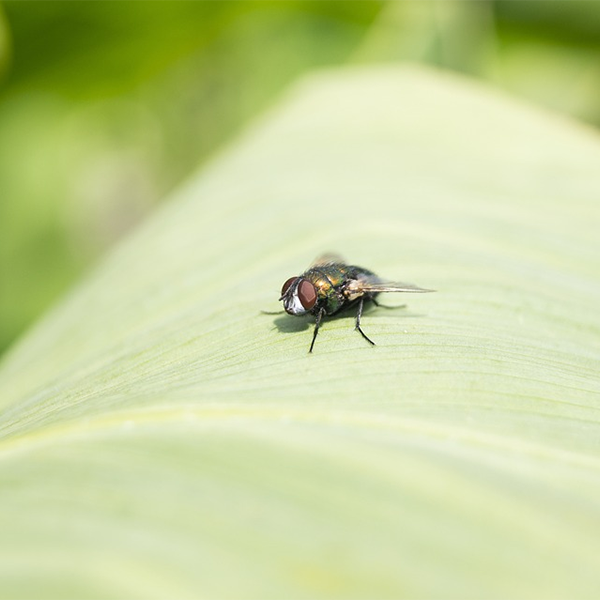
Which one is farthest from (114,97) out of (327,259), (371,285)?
(371,285)

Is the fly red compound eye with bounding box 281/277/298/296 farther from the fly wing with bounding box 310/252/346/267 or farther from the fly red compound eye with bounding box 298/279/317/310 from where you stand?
the fly wing with bounding box 310/252/346/267

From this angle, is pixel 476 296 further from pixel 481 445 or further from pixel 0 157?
pixel 0 157

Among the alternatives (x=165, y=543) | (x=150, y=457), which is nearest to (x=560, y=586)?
(x=165, y=543)

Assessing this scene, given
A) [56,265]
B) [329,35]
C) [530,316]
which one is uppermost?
[329,35]

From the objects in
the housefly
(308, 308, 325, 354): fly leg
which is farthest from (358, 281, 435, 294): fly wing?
(308, 308, 325, 354): fly leg

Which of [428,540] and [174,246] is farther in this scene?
[174,246]

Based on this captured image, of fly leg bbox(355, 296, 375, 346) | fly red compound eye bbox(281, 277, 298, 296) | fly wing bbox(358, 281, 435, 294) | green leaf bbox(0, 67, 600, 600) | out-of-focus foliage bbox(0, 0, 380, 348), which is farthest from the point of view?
out-of-focus foliage bbox(0, 0, 380, 348)
